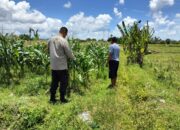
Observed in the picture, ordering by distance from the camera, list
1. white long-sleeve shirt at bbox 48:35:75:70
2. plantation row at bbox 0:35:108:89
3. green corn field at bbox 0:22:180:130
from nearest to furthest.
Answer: green corn field at bbox 0:22:180:130 < white long-sleeve shirt at bbox 48:35:75:70 < plantation row at bbox 0:35:108:89

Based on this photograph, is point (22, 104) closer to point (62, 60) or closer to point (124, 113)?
point (62, 60)

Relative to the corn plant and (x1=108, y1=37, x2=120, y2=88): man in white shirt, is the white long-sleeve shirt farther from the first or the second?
the corn plant

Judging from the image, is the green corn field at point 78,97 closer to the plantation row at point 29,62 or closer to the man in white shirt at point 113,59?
the plantation row at point 29,62

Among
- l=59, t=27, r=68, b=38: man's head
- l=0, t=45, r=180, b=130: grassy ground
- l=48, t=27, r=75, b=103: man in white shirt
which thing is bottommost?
l=0, t=45, r=180, b=130: grassy ground

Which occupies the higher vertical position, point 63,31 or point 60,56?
point 63,31

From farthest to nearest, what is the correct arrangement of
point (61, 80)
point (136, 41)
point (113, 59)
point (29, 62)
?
point (136, 41), point (29, 62), point (113, 59), point (61, 80)

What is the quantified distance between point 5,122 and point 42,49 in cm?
620

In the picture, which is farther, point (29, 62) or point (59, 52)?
point (29, 62)

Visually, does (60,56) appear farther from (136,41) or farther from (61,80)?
(136,41)

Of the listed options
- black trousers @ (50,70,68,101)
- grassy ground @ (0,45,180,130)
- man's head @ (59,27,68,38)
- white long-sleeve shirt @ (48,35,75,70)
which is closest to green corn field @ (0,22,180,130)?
grassy ground @ (0,45,180,130)

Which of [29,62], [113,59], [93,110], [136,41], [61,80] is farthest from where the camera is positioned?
[136,41]

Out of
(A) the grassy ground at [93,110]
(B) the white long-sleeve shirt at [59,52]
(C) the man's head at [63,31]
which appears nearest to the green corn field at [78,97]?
(A) the grassy ground at [93,110]

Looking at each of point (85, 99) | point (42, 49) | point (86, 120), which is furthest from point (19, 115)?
point (42, 49)

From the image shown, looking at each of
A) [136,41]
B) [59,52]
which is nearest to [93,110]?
[59,52]
